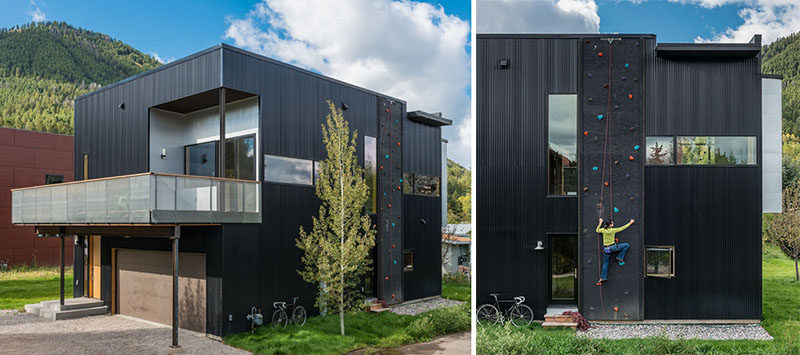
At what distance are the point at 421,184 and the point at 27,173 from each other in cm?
1623

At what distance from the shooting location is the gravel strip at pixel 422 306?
1269 centimetres

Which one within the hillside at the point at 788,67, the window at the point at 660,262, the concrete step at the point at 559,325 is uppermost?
the hillside at the point at 788,67

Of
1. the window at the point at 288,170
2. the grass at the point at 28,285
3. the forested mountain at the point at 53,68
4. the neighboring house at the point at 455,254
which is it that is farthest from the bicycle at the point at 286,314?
the forested mountain at the point at 53,68

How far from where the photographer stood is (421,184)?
14680mm

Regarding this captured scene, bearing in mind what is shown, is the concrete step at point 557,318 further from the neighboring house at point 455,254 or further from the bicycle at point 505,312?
the neighboring house at point 455,254

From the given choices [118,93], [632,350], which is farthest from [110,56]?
[632,350]

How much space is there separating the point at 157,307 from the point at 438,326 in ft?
18.7

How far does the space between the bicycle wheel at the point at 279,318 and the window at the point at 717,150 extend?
24.8ft

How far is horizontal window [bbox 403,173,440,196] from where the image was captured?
46.4 ft

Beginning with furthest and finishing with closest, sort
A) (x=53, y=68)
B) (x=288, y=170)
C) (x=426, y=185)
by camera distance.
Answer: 1. (x=53, y=68)
2. (x=426, y=185)
3. (x=288, y=170)

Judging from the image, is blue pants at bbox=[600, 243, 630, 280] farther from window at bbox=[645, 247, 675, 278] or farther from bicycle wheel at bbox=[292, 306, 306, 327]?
bicycle wheel at bbox=[292, 306, 306, 327]

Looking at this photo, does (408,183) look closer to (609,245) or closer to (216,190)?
(216,190)

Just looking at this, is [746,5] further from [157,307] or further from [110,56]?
[110,56]

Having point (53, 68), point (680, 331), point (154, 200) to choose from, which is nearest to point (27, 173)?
point (154, 200)
